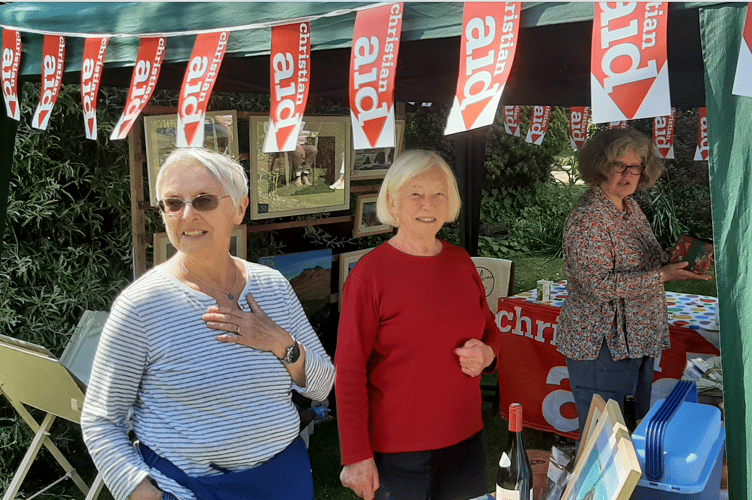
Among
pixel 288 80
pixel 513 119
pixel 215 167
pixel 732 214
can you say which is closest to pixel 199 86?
pixel 288 80

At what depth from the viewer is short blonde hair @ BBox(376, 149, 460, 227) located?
2.19 m

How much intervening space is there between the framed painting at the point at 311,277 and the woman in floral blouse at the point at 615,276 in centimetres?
250

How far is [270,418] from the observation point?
5.91ft

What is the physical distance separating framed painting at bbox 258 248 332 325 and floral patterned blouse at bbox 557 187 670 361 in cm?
251

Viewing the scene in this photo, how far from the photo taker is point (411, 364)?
2117 millimetres

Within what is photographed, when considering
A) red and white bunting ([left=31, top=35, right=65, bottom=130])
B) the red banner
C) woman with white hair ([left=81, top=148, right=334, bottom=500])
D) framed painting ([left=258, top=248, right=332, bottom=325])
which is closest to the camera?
woman with white hair ([left=81, top=148, right=334, bottom=500])

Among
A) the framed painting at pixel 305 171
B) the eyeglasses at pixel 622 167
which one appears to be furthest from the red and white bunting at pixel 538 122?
the eyeglasses at pixel 622 167

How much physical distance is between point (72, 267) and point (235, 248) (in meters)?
1.03

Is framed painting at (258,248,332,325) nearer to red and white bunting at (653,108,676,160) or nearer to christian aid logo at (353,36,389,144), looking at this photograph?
christian aid logo at (353,36,389,144)

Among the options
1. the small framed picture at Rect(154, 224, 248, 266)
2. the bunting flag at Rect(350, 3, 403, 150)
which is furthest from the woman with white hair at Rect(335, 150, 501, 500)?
the small framed picture at Rect(154, 224, 248, 266)

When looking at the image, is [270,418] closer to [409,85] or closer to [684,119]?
[409,85]

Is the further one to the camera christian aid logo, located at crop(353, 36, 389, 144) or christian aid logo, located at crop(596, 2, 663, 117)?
christian aid logo, located at crop(353, 36, 389, 144)

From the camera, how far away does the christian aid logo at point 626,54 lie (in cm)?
156

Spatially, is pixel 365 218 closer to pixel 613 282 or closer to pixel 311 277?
pixel 311 277
